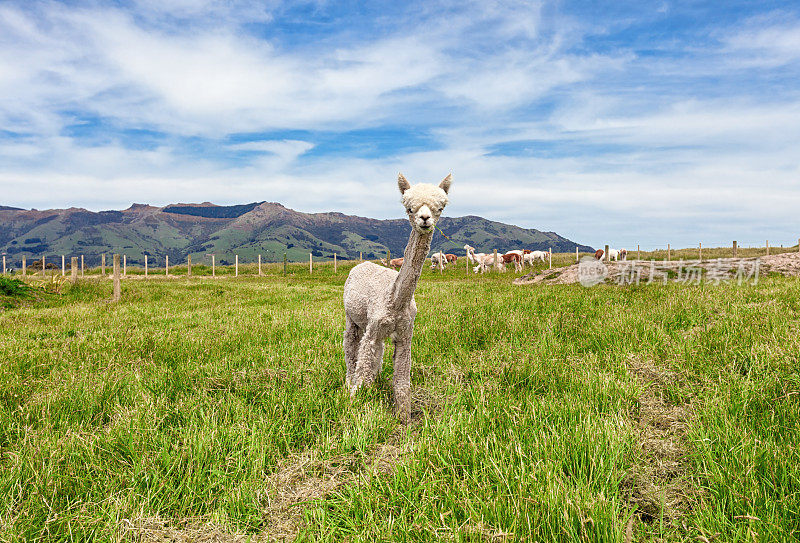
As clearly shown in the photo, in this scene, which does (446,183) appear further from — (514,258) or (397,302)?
(514,258)

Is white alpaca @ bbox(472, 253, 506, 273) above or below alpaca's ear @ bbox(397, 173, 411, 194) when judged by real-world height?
below

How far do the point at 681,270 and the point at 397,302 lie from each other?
47.5 ft

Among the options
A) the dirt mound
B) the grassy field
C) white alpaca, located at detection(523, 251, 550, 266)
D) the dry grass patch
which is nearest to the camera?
the grassy field

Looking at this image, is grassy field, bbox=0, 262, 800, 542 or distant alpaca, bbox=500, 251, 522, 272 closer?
grassy field, bbox=0, 262, 800, 542

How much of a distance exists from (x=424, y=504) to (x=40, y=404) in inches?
165

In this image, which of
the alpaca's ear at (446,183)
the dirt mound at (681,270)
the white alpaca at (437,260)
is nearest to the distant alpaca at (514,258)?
the white alpaca at (437,260)

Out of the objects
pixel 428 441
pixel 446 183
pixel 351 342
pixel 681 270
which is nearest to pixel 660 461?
pixel 428 441

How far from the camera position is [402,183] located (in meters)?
3.66

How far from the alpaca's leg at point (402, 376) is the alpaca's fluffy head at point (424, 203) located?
1.29 meters

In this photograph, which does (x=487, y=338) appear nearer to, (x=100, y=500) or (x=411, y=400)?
(x=411, y=400)

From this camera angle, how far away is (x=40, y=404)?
4.07 meters

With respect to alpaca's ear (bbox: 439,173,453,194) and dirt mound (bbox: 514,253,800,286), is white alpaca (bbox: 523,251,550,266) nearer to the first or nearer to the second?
dirt mound (bbox: 514,253,800,286)

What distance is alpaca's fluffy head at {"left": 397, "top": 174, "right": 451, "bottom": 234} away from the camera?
10.9 feet

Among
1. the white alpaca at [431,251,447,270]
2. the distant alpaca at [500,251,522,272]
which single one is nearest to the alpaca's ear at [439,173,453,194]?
the white alpaca at [431,251,447,270]
